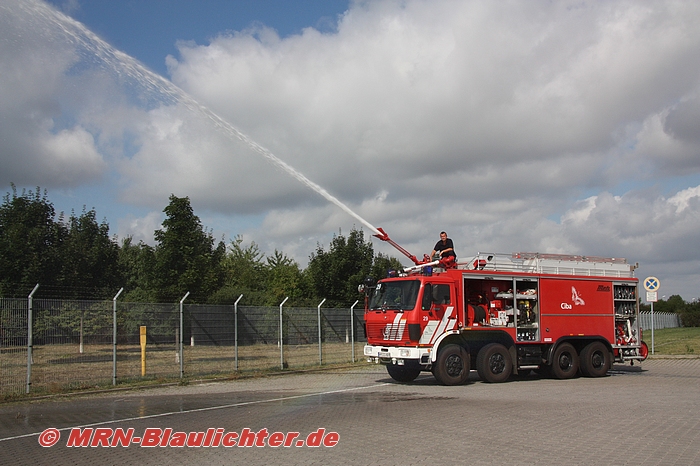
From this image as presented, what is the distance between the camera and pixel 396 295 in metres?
17.7

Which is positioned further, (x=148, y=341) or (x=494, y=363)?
(x=148, y=341)

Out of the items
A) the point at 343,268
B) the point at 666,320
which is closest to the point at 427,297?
the point at 343,268

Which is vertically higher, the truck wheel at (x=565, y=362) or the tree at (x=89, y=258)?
the tree at (x=89, y=258)

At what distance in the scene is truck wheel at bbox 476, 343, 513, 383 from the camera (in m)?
17.5

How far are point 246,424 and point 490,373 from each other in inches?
335

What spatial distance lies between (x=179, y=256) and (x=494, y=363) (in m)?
11.8

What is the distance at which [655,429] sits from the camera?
32.8 ft

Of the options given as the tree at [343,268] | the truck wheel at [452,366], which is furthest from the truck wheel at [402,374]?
the tree at [343,268]

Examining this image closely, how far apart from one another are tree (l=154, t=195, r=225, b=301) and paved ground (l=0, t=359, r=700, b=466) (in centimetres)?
573

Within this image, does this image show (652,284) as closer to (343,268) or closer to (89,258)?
(343,268)

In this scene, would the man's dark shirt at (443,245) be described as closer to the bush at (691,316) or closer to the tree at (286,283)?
the tree at (286,283)

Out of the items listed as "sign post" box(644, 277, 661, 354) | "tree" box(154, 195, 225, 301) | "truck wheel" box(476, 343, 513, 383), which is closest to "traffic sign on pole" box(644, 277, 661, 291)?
"sign post" box(644, 277, 661, 354)

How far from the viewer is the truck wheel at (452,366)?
17.0 meters

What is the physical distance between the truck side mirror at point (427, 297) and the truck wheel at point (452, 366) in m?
1.18
